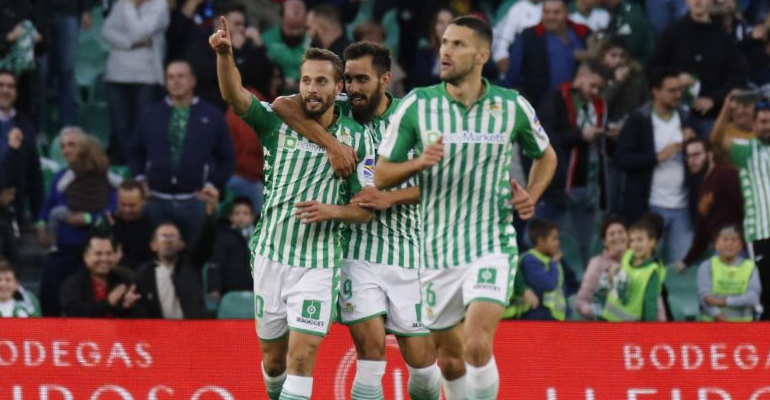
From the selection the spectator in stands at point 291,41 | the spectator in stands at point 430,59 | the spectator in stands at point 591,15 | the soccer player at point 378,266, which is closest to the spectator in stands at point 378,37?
the spectator in stands at point 430,59

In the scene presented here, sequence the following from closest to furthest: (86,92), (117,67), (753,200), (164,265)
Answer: (164,265)
(753,200)
(117,67)
(86,92)

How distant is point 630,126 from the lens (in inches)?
540

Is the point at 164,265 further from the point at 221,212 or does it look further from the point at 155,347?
the point at 155,347

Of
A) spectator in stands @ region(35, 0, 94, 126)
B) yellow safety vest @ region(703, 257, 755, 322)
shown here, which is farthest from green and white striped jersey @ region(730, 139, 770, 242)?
spectator in stands @ region(35, 0, 94, 126)

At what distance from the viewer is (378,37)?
46.6 ft

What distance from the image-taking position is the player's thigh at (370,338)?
892cm

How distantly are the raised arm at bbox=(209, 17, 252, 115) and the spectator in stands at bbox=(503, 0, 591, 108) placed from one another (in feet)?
18.5

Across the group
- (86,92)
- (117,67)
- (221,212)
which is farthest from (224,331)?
(86,92)

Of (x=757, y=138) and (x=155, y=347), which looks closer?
(x=155, y=347)

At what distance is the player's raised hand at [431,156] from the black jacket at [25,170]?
6292 mm

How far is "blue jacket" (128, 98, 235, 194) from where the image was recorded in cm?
1329

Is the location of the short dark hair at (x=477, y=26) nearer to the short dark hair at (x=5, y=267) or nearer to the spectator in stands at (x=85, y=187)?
the short dark hair at (x=5, y=267)

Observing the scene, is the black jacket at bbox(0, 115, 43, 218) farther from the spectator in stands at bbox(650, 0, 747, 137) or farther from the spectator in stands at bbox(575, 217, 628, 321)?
the spectator in stands at bbox(650, 0, 747, 137)

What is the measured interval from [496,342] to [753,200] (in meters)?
4.12
